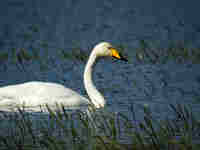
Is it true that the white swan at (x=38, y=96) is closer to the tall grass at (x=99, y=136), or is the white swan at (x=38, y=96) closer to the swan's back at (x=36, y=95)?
the swan's back at (x=36, y=95)

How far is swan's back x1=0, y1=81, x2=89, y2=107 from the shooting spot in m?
9.95

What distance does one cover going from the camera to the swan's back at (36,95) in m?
9.95

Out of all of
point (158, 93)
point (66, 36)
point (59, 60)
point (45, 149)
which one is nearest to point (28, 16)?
point (66, 36)

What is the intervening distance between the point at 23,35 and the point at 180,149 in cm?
1779

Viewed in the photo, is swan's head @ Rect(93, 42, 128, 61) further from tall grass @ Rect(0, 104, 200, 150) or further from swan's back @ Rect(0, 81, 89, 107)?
tall grass @ Rect(0, 104, 200, 150)

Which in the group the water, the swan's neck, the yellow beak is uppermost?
the yellow beak

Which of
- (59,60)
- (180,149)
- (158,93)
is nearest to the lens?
(180,149)

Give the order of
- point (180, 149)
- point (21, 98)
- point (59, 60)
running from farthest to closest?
point (59, 60)
point (21, 98)
point (180, 149)

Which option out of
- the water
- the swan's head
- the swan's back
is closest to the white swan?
the swan's back

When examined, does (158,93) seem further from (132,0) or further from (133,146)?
(132,0)

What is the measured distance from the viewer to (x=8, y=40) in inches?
864

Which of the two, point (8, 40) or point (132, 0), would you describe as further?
point (132, 0)

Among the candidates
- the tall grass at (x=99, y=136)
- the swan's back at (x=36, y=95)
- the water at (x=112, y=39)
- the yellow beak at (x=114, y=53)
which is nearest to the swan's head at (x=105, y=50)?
the yellow beak at (x=114, y=53)

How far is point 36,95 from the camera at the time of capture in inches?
393
